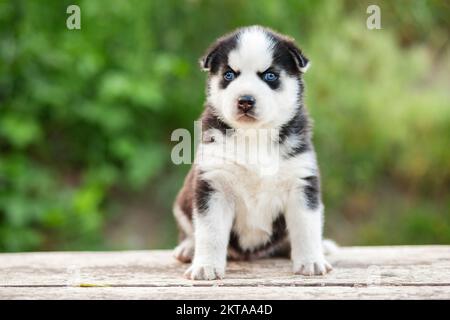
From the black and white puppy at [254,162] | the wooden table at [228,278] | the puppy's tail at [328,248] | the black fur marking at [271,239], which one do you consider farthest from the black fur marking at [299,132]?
the puppy's tail at [328,248]

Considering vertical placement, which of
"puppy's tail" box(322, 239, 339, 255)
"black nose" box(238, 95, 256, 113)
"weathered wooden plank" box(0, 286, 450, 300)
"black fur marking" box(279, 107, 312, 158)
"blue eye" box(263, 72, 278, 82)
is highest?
"blue eye" box(263, 72, 278, 82)

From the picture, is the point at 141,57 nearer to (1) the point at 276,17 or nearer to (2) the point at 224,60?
(1) the point at 276,17

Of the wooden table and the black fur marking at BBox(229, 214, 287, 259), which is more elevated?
the black fur marking at BBox(229, 214, 287, 259)

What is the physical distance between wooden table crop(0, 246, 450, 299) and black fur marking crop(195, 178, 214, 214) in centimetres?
39

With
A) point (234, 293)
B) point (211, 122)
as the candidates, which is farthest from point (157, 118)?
point (234, 293)

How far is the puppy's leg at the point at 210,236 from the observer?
11.9 feet

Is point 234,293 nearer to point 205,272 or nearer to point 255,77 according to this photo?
point 205,272

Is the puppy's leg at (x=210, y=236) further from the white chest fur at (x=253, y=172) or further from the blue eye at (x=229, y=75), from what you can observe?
the blue eye at (x=229, y=75)

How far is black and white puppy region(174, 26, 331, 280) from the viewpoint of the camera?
3.67 metres

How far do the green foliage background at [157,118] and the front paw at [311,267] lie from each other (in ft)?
12.1

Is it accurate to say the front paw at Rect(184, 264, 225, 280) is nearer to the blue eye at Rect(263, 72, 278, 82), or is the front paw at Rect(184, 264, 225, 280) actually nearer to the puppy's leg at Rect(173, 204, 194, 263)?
the puppy's leg at Rect(173, 204, 194, 263)

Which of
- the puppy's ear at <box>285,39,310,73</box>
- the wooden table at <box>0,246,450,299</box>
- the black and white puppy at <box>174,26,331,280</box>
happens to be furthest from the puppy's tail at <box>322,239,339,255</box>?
the puppy's ear at <box>285,39,310,73</box>

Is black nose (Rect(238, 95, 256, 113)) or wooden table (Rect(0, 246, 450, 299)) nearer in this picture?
wooden table (Rect(0, 246, 450, 299))

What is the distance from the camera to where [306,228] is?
371 cm
